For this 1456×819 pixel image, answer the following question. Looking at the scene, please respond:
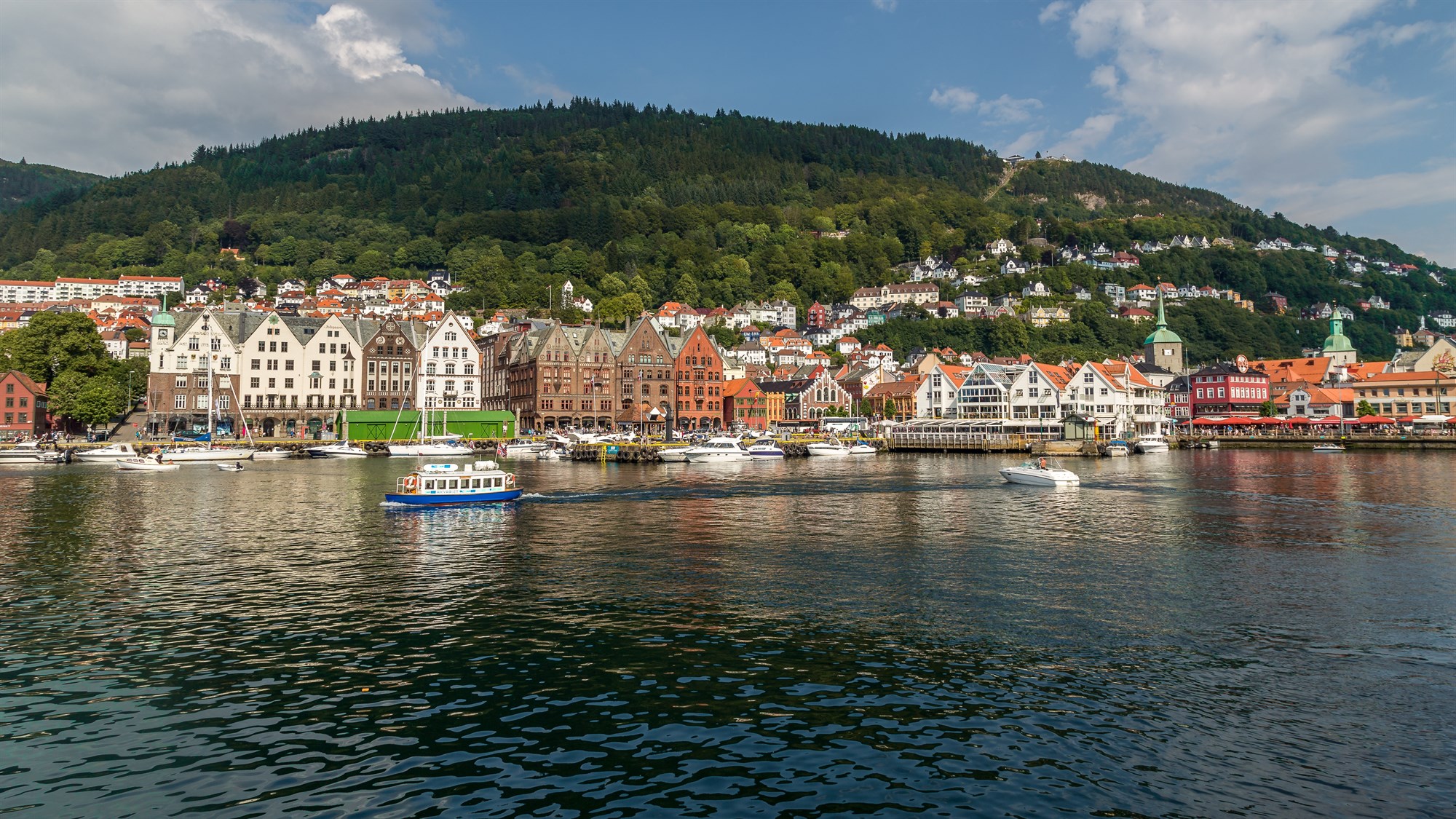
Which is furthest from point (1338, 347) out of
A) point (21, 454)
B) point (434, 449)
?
point (21, 454)

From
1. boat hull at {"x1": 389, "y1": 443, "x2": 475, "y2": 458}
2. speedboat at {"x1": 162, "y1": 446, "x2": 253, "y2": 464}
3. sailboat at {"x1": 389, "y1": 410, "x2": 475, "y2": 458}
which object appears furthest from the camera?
sailboat at {"x1": 389, "y1": 410, "x2": 475, "y2": 458}

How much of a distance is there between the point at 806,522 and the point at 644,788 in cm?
2953

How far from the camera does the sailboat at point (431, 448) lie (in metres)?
97.8

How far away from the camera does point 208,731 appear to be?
47.6 ft

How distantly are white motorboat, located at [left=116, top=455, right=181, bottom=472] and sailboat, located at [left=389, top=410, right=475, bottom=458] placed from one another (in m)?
25.6

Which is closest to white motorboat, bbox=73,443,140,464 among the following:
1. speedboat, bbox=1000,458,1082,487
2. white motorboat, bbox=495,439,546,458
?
white motorboat, bbox=495,439,546,458

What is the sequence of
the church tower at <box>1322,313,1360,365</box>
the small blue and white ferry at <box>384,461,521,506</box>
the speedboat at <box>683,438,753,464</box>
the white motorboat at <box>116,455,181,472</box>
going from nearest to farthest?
the small blue and white ferry at <box>384,461,521,506</box>, the white motorboat at <box>116,455,181,472</box>, the speedboat at <box>683,438,753,464</box>, the church tower at <box>1322,313,1360,365</box>

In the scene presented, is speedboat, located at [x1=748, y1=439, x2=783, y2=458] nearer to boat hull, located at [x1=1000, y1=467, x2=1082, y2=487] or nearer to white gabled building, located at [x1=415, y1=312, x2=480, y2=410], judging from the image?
boat hull, located at [x1=1000, y1=467, x2=1082, y2=487]

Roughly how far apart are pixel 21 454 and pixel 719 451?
72.2 m

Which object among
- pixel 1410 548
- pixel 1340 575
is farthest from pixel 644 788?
pixel 1410 548

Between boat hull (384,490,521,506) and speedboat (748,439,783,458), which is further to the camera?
speedboat (748,439,783,458)

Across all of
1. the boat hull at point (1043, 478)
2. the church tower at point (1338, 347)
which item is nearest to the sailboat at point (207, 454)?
the boat hull at point (1043, 478)

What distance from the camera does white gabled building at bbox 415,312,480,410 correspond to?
126875 millimetres

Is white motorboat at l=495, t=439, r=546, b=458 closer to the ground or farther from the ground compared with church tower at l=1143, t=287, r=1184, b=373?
closer to the ground
